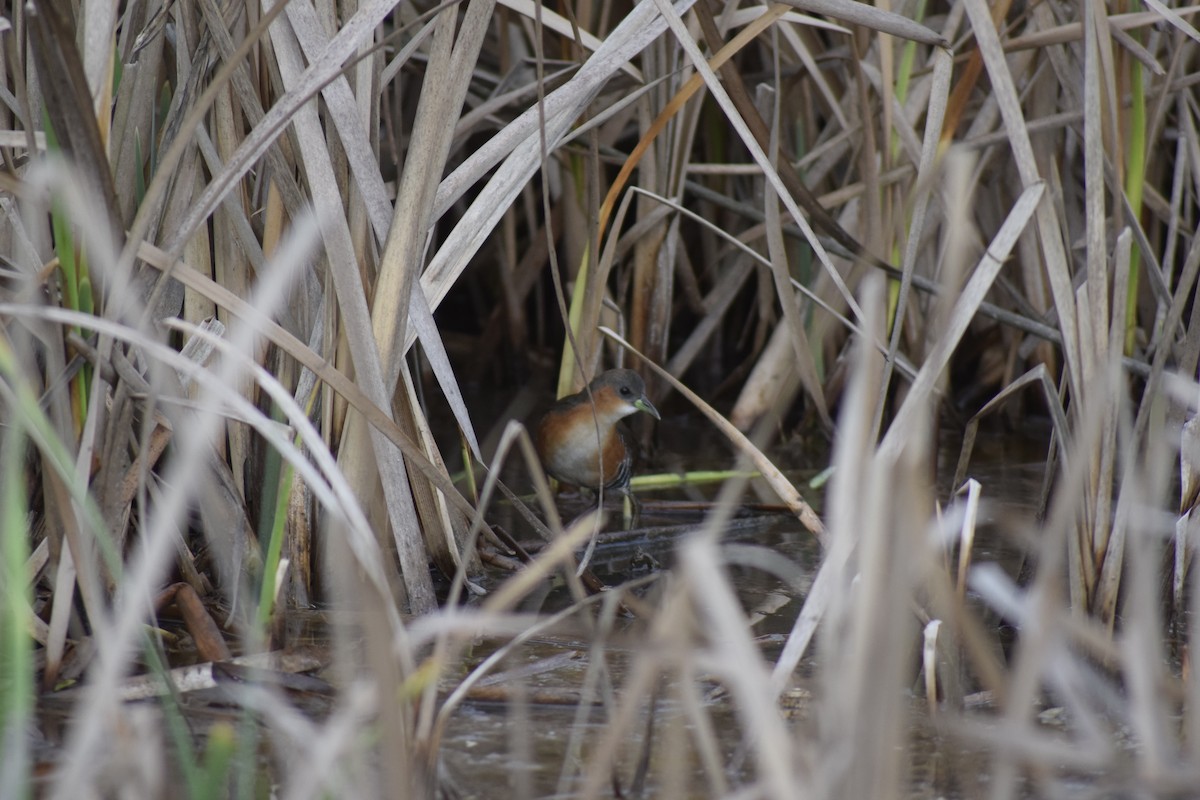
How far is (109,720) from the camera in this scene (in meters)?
1.45

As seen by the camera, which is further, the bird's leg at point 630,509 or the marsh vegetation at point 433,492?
the bird's leg at point 630,509

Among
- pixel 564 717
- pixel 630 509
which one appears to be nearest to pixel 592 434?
pixel 630 509

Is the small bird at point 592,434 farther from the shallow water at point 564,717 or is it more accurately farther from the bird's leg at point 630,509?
the shallow water at point 564,717

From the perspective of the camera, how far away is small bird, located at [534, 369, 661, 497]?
4012 millimetres

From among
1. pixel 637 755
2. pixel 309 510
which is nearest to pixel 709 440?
pixel 309 510

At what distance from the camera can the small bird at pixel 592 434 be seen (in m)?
4.01

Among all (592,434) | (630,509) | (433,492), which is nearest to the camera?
(433,492)

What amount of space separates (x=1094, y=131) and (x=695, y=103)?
176 centimetres

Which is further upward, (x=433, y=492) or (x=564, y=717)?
(x=433, y=492)

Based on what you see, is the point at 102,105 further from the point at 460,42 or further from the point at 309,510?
the point at 309,510

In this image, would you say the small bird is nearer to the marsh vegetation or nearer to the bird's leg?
the bird's leg

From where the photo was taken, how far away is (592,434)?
13.5 feet

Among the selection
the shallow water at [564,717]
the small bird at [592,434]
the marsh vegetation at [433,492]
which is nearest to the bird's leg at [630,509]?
the small bird at [592,434]

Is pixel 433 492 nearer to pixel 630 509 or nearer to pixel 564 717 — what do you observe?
pixel 564 717
